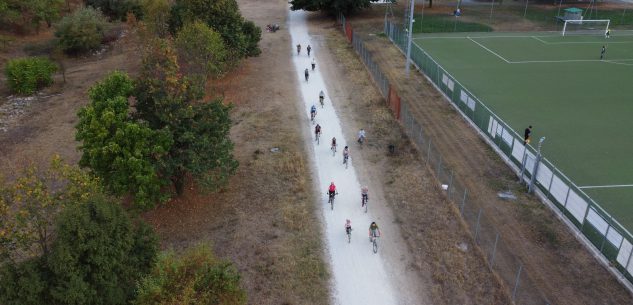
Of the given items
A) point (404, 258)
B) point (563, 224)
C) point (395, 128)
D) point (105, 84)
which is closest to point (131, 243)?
point (105, 84)

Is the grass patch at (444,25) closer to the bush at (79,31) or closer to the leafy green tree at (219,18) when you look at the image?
the leafy green tree at (219,18)

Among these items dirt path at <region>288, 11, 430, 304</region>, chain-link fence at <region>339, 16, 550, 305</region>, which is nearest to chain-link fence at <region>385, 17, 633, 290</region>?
chain-link fence at <region>339, 16, 550, 305</region>

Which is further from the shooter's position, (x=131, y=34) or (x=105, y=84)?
(x=131, y=34)

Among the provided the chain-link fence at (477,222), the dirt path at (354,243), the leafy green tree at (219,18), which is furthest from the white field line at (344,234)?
the leafy green tree at (219,18)

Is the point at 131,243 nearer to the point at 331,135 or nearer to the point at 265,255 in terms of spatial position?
the point at 265,255

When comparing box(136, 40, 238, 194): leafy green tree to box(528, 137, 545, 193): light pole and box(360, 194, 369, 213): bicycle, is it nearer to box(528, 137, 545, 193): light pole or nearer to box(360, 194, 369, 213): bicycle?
box(360, 194, 369, 213): bicycle

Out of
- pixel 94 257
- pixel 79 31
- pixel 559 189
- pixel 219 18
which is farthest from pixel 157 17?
pixel 559 189

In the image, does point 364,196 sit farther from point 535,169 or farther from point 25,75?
point 25,75
